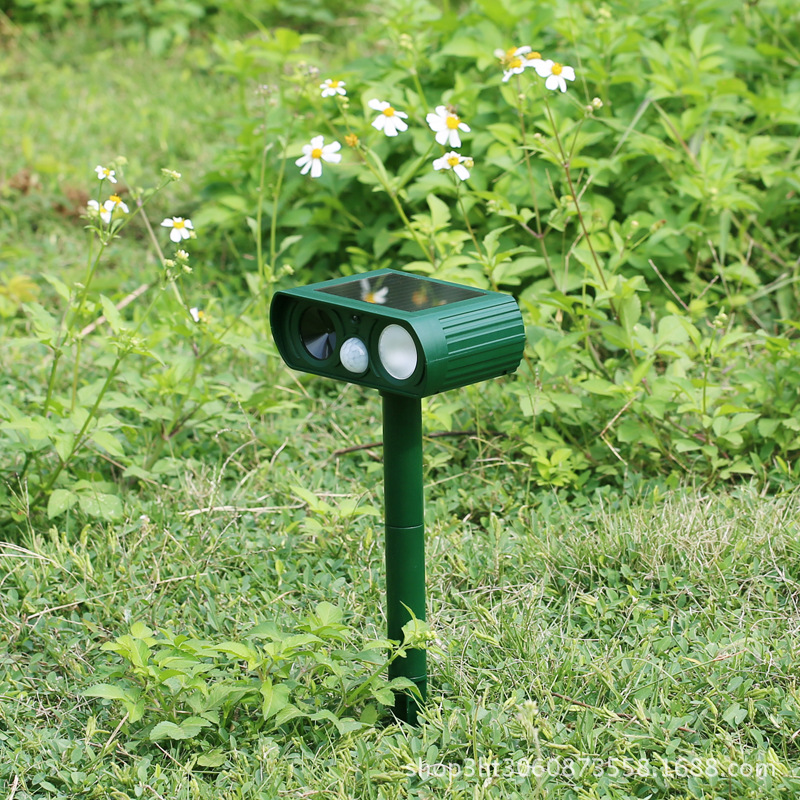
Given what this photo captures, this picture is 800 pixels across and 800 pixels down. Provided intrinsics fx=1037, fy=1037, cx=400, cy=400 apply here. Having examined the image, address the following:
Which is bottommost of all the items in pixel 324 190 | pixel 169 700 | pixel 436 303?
pixel 169 700

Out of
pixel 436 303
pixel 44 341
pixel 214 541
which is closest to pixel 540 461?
pixel 214 541

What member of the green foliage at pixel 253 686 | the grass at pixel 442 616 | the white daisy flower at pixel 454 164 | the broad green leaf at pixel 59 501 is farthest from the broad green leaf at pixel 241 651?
the white daisy flower at pixel 454 164

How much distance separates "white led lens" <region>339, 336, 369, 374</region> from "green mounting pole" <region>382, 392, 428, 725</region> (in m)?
0.08

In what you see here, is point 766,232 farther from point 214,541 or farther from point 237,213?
point 214,541

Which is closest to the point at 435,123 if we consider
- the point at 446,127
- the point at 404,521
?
the point at 446,127

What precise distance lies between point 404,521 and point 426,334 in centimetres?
41

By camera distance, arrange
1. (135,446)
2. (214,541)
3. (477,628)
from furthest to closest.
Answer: (135,446), (214,541), (477,628)

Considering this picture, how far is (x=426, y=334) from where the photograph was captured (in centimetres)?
168

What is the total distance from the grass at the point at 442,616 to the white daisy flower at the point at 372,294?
2.19 ft

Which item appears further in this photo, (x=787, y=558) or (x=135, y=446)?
(x=135, y=446)

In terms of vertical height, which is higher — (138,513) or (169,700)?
(138,513)

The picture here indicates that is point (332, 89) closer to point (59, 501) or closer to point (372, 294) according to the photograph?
point (372, 294)

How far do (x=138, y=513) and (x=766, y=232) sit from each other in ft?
7.98

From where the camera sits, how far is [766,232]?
3.75 m
